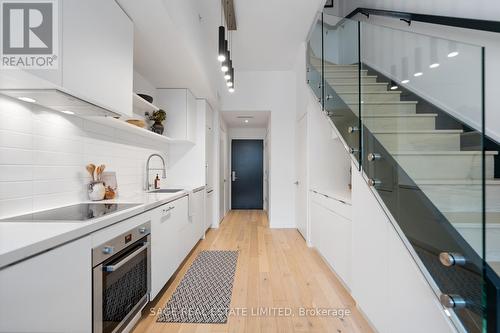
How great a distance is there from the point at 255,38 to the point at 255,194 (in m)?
4.33

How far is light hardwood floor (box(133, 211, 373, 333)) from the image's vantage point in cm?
189

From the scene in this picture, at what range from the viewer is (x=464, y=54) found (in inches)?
44.0

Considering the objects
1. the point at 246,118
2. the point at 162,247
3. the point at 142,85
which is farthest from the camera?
the point at 246,118

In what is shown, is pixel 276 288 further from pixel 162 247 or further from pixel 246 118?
pixel 246 118

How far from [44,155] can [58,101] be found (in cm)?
42

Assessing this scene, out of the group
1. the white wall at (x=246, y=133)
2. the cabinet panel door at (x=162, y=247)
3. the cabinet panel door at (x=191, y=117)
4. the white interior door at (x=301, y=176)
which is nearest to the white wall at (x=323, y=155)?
the white interior door at (x=301, y=176)

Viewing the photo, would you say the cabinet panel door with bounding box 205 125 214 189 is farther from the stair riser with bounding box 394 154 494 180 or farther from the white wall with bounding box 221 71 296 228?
the stair riser with bounding box 394 154 494 180

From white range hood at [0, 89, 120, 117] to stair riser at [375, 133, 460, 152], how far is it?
2.02 meters

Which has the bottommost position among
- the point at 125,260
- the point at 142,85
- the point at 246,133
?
the point at 125,260

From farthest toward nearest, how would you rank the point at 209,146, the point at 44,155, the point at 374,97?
1. the point at 209,146
2. the point at 374,97
3. the point at 44,155

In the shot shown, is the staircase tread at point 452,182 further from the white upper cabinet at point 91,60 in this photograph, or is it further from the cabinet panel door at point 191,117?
the cabinet panel door at point 191,117

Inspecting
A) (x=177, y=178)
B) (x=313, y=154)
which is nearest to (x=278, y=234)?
(x=313, y=154)

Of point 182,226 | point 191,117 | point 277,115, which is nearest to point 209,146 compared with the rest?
point 191,117

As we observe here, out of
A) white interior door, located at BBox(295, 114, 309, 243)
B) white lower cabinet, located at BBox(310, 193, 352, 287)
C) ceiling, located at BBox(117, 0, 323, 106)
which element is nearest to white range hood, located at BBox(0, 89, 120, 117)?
ceiling, located at BBox(117, 0, 323, 106)
